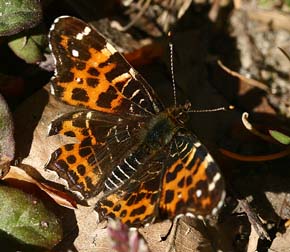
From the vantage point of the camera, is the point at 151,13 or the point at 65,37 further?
the point at 151,13

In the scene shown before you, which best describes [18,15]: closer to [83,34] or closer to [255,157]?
[83,34]

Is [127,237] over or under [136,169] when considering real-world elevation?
over

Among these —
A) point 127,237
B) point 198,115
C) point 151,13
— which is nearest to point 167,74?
point 198,115

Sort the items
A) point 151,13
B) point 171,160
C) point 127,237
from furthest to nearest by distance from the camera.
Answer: point 151,13
point 171,160
point 127,237

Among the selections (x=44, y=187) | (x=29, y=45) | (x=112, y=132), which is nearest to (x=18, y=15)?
(x=29, y=45)

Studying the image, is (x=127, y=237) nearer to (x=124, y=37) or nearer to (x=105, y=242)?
(x=105, y=242)

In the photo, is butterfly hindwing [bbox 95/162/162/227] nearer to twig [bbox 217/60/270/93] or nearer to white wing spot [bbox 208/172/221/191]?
white wing spot [bbox 208/172/221/191]

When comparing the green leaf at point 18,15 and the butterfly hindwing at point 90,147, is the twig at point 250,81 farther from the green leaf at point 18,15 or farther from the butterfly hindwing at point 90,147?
the green leaf at point 18,15
